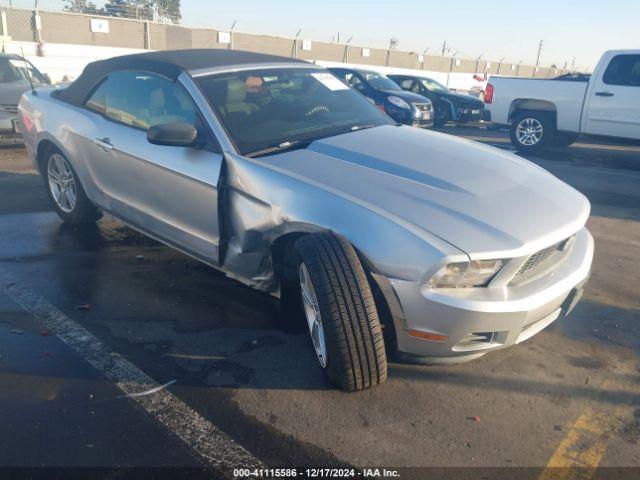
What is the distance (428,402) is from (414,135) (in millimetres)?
1982

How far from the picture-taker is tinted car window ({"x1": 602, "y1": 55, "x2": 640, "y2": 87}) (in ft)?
32.1

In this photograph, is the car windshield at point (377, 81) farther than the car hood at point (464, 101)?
No

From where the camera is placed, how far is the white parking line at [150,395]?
254 cm

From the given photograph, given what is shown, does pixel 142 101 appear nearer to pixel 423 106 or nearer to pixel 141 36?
pixel 423 106

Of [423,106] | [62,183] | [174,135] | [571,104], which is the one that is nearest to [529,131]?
[571,104]

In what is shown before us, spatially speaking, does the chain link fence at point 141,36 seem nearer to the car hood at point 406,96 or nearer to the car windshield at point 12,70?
the car windshield at point 12,70

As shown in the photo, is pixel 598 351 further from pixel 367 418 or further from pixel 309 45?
pixel 309 45

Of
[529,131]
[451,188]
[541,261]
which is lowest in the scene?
[529,131]

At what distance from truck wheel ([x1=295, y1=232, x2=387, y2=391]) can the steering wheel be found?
4.88ft

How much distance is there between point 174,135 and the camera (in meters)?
3.54

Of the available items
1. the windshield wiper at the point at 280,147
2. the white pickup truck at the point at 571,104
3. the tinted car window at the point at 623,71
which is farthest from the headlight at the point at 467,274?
the tinted car window at the point at 623,71

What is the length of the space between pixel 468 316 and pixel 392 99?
11.5 metres

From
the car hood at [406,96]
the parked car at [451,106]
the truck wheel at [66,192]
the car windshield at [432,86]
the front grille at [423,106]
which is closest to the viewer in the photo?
the truck wheel at [66,192]

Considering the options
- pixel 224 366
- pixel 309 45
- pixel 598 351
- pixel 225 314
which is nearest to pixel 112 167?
pixel 225 314
